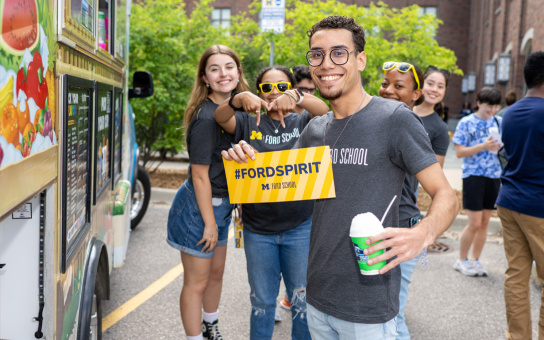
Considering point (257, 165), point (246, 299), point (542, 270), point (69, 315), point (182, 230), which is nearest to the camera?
point (69, 315)

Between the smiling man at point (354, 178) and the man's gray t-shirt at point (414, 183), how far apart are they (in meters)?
1.01

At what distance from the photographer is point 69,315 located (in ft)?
7.52

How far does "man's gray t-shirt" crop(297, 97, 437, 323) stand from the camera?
195cm

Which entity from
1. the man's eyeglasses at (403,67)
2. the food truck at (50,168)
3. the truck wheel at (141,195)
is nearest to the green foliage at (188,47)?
the truck wheel at (141,195)

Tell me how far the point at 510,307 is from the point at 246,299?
2197mm

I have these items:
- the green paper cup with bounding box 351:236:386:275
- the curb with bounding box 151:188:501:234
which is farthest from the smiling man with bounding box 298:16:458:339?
the curb with bounding box 151:188:501:234

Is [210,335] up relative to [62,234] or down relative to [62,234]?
down

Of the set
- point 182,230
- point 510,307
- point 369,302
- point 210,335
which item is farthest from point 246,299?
point 369,302

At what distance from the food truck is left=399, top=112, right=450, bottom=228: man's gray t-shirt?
66.5 inches

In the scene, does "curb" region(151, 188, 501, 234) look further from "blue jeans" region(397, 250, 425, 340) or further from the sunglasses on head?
the sunglasses on head

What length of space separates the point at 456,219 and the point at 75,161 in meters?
6.35

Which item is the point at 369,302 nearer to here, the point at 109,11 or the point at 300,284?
the point at 300,284

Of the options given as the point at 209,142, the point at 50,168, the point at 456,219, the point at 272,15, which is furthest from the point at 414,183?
the point at 272,15

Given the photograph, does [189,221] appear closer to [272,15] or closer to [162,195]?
[272,15]
